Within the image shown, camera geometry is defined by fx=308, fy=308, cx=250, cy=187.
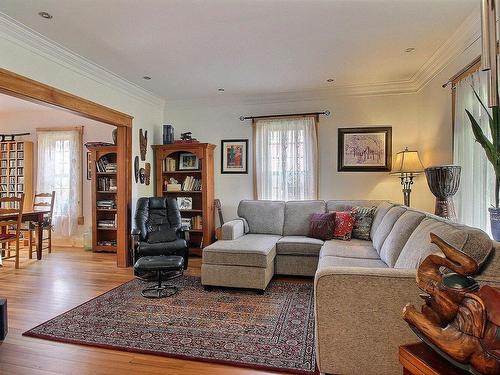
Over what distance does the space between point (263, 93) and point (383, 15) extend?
94.3 inches

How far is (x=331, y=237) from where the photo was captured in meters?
3.88

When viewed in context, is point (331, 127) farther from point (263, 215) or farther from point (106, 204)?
point (106, 204)

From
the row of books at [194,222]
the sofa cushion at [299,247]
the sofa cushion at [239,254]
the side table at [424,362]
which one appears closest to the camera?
the side table at [424,362]

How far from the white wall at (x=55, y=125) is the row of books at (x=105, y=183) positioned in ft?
1.33

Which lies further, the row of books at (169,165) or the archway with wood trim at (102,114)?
the row of books at (169,165)

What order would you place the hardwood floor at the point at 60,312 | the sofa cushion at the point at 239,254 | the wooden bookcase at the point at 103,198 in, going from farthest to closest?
the wooden bookcase at the point at 103,198
the sofa cushion at the point at 239,254
the hardwood floor at the point at 60,312

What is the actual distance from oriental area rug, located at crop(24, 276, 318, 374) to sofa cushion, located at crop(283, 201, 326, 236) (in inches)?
40.8

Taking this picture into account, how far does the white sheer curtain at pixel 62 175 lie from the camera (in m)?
5.71

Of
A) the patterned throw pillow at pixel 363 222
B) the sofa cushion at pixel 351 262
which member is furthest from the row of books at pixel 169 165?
the sofa cushion at pixel 351 262

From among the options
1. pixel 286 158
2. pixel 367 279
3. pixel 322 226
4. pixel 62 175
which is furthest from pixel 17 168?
pixel 367 279

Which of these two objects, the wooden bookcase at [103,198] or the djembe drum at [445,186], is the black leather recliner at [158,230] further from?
the djembe drum at [445,186]

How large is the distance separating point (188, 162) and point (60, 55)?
235 centimetres

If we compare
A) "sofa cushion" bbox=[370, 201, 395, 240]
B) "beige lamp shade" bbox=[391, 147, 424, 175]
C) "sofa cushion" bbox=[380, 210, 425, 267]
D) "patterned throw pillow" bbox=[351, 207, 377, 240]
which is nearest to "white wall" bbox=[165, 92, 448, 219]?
"beige lamp shade" bbox=[391, 147, 424, 175]

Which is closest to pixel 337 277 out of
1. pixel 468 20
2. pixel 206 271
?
pixel 206 271
